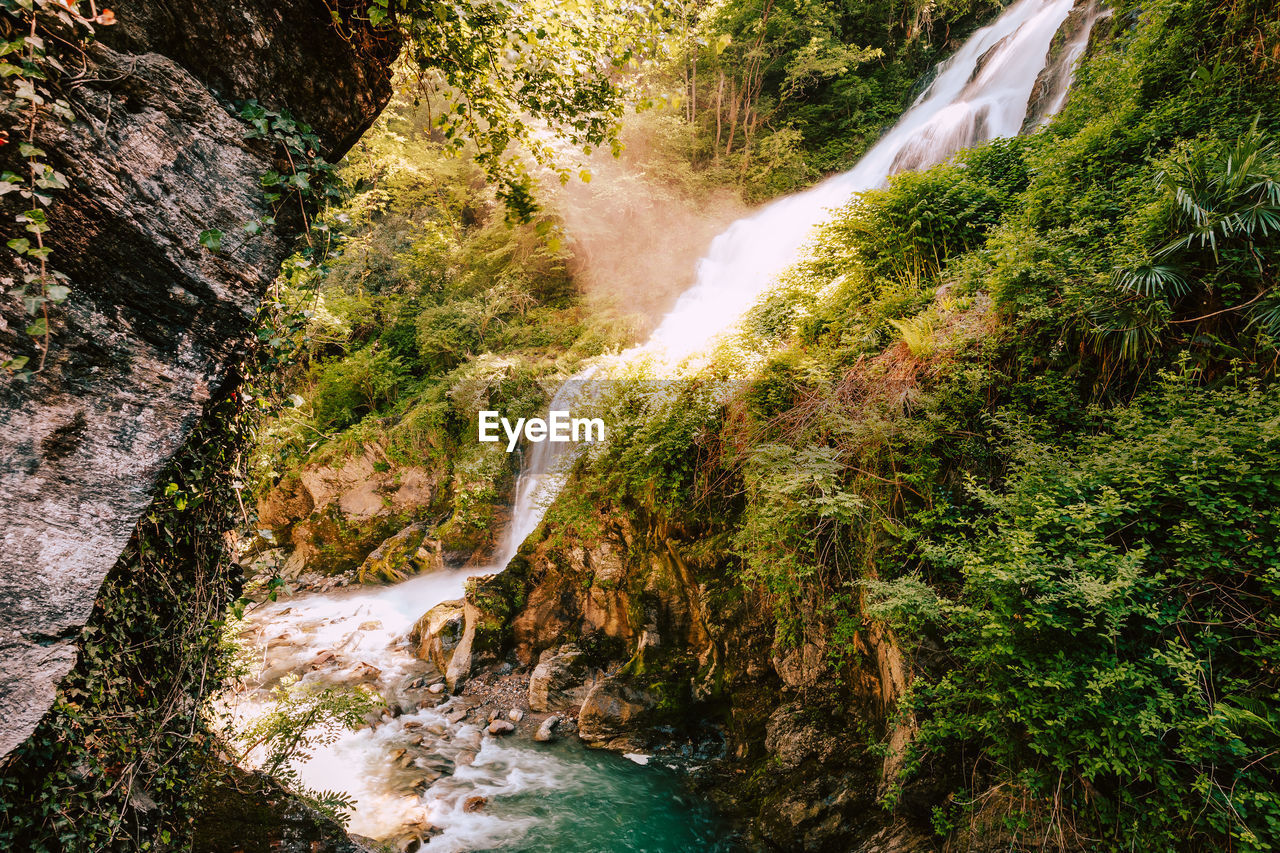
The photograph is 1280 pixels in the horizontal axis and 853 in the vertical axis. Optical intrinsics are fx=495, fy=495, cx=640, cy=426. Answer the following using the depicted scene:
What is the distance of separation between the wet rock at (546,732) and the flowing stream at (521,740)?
0.35ft

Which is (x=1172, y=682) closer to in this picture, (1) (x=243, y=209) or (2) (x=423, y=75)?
(1) (x=243, y=209)

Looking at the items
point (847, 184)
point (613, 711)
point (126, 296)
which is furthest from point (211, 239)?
point (847, 184)

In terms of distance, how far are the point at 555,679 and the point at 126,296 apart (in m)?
6.70

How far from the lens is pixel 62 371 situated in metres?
1.86

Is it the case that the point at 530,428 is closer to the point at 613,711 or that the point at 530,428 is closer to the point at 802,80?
the point at 613,711

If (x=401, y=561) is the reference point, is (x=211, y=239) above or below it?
above

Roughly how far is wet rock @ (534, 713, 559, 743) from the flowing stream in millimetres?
105

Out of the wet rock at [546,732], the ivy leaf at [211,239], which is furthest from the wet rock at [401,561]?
the ivy leaf at [211,239]

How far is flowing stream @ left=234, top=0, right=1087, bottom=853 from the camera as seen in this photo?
5.19 m

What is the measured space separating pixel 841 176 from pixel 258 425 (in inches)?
551

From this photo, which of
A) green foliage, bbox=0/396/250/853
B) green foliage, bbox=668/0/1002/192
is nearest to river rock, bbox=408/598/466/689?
green foliage, bbox=0/396/250/853

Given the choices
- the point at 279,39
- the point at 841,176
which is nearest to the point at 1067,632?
the point at 279,39

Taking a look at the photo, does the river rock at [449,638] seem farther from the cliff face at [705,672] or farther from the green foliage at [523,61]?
the green foliage at [523,61]

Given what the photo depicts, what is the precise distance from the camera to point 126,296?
1997mm
